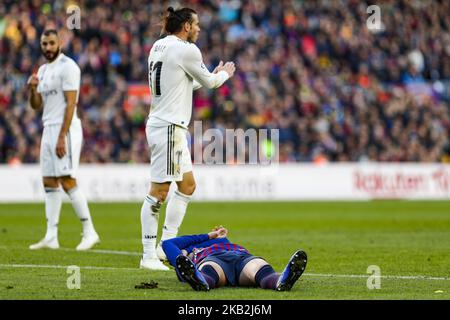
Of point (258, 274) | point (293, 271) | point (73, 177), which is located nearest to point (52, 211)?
point (73, 177)

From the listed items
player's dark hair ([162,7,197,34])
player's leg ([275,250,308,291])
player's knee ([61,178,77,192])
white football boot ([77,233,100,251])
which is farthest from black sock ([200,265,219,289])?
player's knee ([61,178,77,192])

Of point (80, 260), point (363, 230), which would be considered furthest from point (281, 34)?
point (80, 260)

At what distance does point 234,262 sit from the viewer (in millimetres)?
9000

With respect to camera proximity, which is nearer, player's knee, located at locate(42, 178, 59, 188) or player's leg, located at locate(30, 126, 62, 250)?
player's leg, located at locate(30, 126, 62, 250)

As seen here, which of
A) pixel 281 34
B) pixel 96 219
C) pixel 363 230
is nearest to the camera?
pixel 363 230

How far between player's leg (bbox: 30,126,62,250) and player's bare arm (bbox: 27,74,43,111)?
15.7 inches

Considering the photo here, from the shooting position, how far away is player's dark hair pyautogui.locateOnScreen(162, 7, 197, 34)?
36.0 feet

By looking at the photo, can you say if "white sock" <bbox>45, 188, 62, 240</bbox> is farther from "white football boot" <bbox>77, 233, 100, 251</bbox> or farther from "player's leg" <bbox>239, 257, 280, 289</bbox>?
"player's leg" <bbox>239, 257, 280, 289</bbox>

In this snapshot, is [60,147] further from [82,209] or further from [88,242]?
→ [88,242]

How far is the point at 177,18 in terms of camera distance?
11.0m

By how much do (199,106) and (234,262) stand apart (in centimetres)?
2294

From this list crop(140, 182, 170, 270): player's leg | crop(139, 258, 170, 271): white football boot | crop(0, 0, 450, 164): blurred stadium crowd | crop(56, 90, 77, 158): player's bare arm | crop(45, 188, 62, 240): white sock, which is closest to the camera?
crop(139, 258, 170, 271): white football boot

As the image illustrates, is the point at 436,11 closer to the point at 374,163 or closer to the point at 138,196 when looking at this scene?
the point at 374,163

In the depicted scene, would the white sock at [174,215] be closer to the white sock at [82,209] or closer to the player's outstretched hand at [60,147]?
the player's outstretched hand at [60,147]
